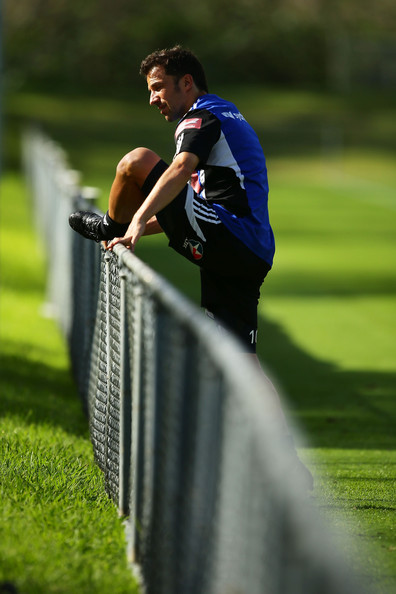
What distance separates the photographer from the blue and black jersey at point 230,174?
5.09 meters

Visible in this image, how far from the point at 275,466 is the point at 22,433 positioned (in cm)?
385

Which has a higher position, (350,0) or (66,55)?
(350,0)

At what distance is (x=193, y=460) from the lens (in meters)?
3.21

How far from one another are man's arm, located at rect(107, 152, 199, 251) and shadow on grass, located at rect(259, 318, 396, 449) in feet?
9.23

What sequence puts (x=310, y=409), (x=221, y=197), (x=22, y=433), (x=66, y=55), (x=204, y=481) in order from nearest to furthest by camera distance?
(x=204, y=481) < (x=221, y=197) < (x=22, y=433) < (x=310, y=409) < (x=66, y=55)

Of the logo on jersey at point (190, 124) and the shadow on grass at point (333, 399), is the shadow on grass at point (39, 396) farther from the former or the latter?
the logo on jersey at point (190, 124)

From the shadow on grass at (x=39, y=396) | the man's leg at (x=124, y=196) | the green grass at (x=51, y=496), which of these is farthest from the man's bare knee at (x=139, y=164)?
the shadow on grass at (x=39, y=396)

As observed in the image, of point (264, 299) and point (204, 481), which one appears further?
point (264, 299)

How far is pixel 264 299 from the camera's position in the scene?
14.3 m

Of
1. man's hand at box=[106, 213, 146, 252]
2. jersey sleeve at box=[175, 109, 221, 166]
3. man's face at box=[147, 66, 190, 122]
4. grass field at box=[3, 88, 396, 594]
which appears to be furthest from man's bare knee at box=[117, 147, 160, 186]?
grass field at box=[3, 88, 396, 594]

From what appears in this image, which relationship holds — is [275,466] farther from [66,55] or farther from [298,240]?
[66,55]

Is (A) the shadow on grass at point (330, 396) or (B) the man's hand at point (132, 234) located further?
(A) the shadow on grass at point (330, 396)

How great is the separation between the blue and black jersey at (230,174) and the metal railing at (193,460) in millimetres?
600

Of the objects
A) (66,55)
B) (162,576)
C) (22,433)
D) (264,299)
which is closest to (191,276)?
(264,299)
